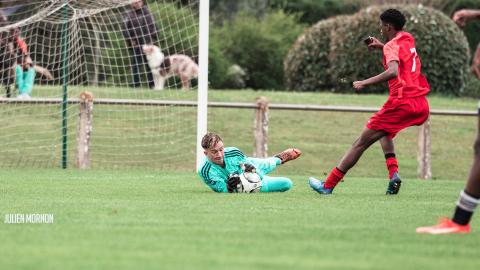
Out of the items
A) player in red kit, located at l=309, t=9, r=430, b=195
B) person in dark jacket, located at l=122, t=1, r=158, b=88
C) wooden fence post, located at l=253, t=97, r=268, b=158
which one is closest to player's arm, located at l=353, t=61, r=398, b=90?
player in red kit, located at l=309, t=9, r=430, b=195

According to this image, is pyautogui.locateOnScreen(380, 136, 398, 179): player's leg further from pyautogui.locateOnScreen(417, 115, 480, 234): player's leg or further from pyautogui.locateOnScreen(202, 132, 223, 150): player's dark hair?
pyautogui.locateOnScreen(417, 115, 480, 234): player's leg

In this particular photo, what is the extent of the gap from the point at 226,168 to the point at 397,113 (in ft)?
5.99

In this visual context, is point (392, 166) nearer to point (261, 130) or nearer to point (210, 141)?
point (210, 141)

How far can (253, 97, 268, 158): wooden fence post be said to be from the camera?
10406mm

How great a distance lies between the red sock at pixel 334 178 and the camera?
5992mm

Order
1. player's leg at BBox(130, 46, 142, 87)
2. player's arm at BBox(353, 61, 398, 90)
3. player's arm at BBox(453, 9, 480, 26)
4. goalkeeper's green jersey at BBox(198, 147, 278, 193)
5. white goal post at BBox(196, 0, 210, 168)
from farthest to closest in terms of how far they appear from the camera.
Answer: player's leg at BBox(130, 46, 142, 87) → white goal post at BBox(196, 0, 210, 168) → goalkeeper's green jersey at BBox(198, 147, 278, 193) → player's arm at BBox(353, 61, 398, 90) → player's arm at BBox(453, 9, 480, 26)

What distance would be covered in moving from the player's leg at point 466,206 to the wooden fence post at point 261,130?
6696mm

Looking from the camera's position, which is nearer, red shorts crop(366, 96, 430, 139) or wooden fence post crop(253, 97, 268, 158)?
red shorts crop(366, 96, 430, 139)

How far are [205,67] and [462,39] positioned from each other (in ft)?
31.4

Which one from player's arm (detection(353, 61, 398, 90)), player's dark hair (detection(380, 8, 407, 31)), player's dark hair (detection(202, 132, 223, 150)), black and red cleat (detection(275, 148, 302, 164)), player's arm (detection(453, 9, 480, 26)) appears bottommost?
black and red cleat (detection(275, 148, 302, 164))

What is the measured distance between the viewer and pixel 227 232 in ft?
11.9

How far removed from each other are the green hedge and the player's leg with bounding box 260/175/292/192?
9106mm

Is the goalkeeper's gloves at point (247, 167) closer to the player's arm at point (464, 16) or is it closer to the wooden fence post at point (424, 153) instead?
the player's arm at point (464, 16)

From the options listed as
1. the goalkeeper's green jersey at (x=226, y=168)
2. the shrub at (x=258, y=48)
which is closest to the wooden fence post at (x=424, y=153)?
the goalkeeper's green jersey at (x=226, y=168)
